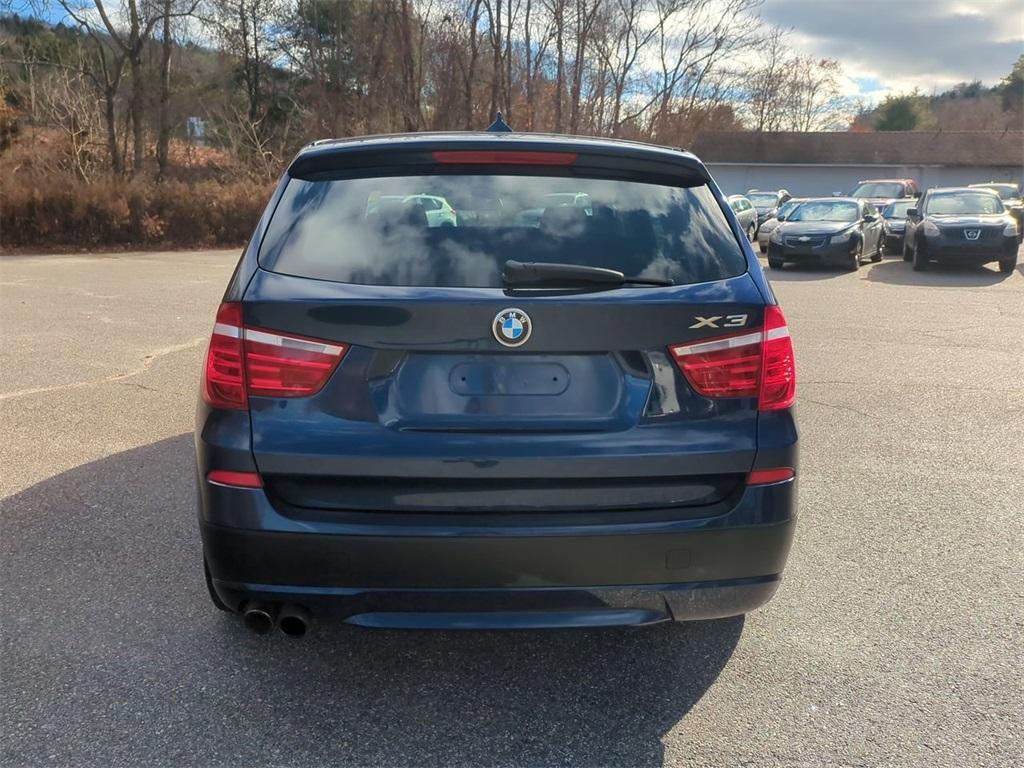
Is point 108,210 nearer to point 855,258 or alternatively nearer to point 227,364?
point 855,258

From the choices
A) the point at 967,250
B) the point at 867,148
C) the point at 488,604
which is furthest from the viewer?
the point at 867,148

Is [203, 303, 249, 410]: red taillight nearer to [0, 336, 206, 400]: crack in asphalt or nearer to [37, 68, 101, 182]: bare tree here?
[0, 336, 206, 400]: crack in asphalt

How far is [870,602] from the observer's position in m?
3.48

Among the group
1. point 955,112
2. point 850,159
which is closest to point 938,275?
point 850,159

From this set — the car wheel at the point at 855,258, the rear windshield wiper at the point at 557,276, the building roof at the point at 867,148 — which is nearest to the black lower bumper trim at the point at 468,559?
the rear windshield wiper at the point at 557,276

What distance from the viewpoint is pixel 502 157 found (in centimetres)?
272

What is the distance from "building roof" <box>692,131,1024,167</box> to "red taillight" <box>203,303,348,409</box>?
167ft

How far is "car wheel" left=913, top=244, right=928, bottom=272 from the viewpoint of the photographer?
17047 mm

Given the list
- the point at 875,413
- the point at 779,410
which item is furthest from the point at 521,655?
the point at 875,413

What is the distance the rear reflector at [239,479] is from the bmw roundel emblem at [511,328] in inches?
32.0

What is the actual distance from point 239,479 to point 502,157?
4.29 ft

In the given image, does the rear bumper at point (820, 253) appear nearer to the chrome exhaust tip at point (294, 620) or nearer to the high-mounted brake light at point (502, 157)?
the high-mounted brake light at point (502, 157)

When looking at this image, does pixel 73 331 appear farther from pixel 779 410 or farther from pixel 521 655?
pixel 779 410

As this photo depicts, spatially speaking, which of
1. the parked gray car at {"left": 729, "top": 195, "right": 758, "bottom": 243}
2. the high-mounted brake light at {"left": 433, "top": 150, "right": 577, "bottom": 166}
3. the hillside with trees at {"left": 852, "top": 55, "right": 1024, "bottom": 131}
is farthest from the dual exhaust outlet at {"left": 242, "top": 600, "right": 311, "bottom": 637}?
the hillside with trees at {"left": 852, "top": 55, "right": 1024, "bottom": 131}
